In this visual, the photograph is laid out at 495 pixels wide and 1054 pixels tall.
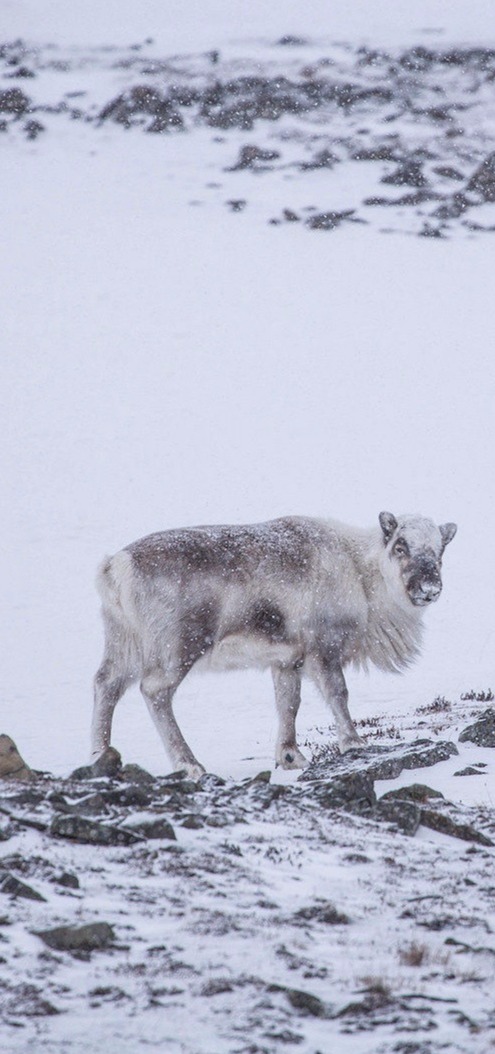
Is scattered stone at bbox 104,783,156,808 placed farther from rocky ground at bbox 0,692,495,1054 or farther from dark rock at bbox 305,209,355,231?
dark rock at bbox 305,209,355,231

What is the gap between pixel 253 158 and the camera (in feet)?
196

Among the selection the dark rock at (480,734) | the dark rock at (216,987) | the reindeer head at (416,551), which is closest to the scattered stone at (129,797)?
the dark rock at (216,987)

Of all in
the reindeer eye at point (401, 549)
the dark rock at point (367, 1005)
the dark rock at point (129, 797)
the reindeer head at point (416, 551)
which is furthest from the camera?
the reindeer eye at point (401, 549)

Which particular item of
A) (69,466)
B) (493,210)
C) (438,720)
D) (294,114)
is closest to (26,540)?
(69,466)

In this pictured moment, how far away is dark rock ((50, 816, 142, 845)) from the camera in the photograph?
237 inches

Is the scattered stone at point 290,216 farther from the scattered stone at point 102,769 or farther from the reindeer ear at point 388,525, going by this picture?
the scattered stone at point 102,769

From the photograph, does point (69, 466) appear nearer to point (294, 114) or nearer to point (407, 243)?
Result: point (407, 243)

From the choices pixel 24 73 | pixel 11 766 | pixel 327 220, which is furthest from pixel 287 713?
pixel 24 73

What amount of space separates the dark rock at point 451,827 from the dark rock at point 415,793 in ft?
2.12

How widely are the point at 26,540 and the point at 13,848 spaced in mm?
23717

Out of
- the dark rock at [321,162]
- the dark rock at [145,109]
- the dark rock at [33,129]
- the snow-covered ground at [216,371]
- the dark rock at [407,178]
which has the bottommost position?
the snow-covered ground at [216,371]

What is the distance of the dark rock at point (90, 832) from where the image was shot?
19.7 feet

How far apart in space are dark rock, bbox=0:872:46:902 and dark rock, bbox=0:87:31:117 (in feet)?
208

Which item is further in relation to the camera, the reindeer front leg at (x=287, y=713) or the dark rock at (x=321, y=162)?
the dark rock at (x=321, y=162)
